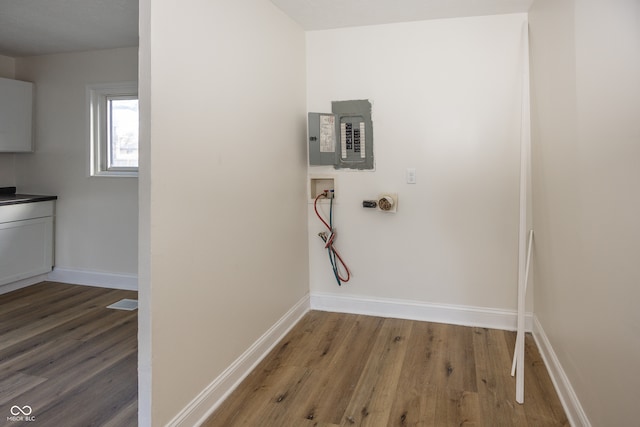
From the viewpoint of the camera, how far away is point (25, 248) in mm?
4137

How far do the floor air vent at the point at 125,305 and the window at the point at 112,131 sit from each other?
4.07 feet

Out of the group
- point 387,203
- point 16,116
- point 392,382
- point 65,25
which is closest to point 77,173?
point 16,116

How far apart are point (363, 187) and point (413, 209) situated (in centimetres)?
44

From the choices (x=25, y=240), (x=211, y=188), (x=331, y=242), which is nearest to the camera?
(x=211, y=188)

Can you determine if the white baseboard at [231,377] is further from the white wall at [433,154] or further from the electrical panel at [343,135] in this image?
the electrical panel at [343,135]

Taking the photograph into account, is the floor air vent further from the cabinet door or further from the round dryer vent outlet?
the round dryer vent outlet

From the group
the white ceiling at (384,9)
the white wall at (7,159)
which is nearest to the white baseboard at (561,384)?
the white ceiling at (384,9)

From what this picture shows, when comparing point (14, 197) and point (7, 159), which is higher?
point (7, 159)

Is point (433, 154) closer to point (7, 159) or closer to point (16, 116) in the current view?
point (16, 116)

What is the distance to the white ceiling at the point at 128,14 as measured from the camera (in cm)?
282

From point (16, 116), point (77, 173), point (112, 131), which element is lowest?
point (77, 173)

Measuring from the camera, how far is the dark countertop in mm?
3945

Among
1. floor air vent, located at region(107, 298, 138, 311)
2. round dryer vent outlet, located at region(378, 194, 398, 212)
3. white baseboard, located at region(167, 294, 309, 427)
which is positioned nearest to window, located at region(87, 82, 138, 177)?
floor air vent, located at region(107, 298, 138, 311)

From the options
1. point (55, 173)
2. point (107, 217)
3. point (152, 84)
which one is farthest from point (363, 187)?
point (55, 173)
